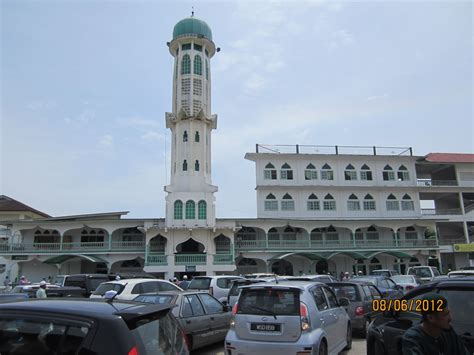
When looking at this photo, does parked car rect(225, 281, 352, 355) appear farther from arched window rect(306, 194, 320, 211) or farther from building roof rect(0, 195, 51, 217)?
building roof rect(0, 195, 51, 217)

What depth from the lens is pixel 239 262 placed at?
35.9 meters

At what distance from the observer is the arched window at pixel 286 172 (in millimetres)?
40281

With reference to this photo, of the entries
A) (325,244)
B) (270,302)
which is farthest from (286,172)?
(270,302)

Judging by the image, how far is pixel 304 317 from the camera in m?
6.61

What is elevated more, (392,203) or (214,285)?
(392,203)

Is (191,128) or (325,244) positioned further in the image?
(325,244)

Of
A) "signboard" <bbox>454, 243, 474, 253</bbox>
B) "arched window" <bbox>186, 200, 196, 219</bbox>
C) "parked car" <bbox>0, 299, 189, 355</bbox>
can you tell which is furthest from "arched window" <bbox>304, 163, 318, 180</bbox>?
"parked car" <bbox>0, 299, 189, 355</bbox>

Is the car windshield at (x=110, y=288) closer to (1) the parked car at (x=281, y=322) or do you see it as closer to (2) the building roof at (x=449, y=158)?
(1) the parked car at (x=281, y=322)

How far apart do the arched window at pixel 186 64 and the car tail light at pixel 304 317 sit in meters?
31.8

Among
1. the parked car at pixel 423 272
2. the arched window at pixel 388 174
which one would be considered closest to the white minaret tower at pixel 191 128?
the parked car at pixel 423 272

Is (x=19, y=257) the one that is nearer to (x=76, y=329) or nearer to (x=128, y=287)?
(x=128, y=287)

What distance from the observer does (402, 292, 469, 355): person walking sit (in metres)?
3.15

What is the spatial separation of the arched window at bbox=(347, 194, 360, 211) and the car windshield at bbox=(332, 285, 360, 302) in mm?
30173

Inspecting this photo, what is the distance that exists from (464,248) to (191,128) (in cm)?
2940
